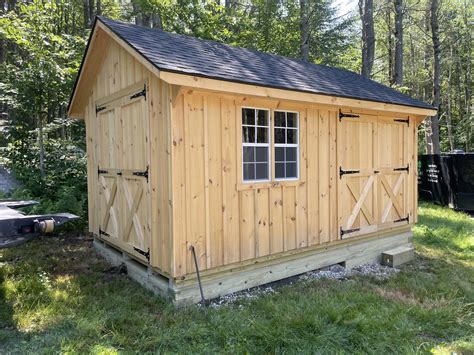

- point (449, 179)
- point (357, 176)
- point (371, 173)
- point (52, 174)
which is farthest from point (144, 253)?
point (449, 179)

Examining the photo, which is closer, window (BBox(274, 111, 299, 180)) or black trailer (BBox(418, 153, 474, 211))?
window (BBox(274, 111, 299, 180))

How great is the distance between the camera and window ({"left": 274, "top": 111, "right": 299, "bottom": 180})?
5.09 m

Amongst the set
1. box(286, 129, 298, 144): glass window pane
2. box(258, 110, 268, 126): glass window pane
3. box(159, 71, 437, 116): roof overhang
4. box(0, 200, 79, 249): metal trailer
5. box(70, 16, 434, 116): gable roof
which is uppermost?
box(70, 16, 434, 116): gable roof

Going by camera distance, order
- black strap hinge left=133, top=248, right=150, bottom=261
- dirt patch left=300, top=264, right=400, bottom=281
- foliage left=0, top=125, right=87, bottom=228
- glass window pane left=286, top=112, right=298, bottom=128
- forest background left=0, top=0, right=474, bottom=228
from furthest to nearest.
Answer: forest background left=0, top=0, right=474, bottom=228, foliage left=0, top=125, right=87, bottom=228, dirt patch left=300, top=264, right=400, bottom=281, glass window pane left=286, top=112, right=298, bottom=128, black strap hinge left=133, top=248, right=150, bottom=261

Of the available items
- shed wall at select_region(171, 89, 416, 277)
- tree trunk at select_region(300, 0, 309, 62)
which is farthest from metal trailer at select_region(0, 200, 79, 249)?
tree trunk at select_region(300, 0, 309, 62)

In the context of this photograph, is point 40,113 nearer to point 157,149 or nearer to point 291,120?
point 157,149

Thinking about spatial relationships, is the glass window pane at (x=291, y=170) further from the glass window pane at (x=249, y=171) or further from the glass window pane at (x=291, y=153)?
the glass window pane at (x=249, y=171)

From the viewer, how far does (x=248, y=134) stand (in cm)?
479

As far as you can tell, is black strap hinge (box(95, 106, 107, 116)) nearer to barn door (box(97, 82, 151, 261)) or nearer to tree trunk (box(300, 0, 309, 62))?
barn door (box(97, 82, 151, 261))

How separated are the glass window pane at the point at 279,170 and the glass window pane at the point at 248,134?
55 cm

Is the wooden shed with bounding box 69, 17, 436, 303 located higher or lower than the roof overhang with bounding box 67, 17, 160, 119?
lower

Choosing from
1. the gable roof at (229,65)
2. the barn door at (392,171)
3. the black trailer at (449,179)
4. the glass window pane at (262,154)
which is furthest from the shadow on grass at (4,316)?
the black trailer at (449,179)

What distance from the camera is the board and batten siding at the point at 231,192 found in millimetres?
4176

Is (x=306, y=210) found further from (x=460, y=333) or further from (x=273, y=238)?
(x=460, y=333)
